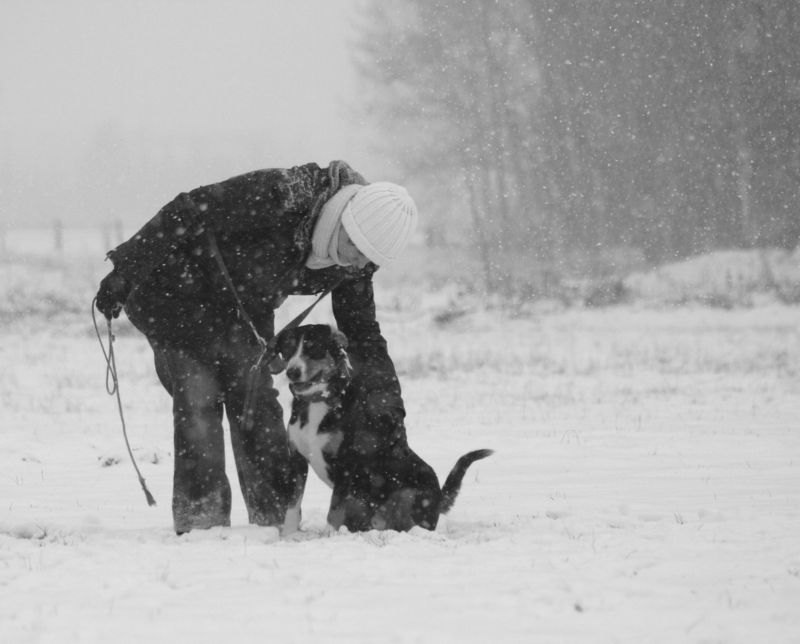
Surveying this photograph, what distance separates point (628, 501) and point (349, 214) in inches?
95.8

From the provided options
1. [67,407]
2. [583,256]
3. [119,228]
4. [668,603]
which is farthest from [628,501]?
[119,228]

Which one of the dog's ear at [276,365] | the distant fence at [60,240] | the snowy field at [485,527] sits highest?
the distant fence at [60,240]

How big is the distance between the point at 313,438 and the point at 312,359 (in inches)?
14.8

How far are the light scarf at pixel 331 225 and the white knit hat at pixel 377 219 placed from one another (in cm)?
4

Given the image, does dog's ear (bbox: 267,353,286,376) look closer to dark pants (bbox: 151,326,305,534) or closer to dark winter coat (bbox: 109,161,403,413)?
dark pants (bbox: 151,326,305,534)

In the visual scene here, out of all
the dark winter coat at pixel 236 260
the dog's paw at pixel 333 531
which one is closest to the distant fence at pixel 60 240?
the dark winter coat at pixel 236 260

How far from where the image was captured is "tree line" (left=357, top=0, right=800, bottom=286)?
846 inches

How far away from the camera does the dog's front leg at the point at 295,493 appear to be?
382 cm

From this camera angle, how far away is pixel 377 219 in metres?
3.44

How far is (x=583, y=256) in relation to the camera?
23.1 metres

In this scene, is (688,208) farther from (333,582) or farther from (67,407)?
(333,582)

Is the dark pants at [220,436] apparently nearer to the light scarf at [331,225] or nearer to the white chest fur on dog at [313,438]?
the white chest fur on dog at [313,438]

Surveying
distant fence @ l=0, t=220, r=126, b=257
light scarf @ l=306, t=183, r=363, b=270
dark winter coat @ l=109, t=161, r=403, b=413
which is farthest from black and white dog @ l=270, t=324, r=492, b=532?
distant fence @ l=0, t=220, r=126, b=257

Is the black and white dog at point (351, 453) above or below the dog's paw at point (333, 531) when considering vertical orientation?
above
